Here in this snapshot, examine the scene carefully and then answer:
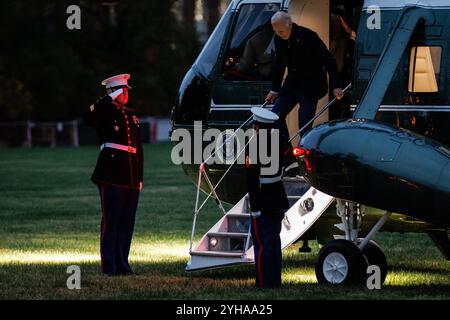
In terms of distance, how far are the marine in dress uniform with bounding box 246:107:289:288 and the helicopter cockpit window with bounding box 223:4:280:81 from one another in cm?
218

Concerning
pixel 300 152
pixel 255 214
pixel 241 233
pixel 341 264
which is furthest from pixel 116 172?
pixel 341 264

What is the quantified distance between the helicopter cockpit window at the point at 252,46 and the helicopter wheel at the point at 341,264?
2.53m

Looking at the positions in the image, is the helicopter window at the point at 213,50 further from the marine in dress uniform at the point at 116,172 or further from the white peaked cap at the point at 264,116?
the white peaked cap at the point at 264,116

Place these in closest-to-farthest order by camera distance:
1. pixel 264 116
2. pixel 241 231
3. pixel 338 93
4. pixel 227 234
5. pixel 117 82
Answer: pixel 264 116 → pixel 338 93 → pixel 227 234 → pixel 117 82 → pixel 241 231

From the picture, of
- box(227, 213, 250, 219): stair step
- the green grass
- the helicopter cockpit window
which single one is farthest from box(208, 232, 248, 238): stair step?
the helicopter cockpit window

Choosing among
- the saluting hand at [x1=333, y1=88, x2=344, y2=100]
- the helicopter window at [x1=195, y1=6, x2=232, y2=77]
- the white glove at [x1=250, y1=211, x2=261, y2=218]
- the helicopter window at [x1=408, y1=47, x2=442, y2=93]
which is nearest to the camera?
the white glove at [x1=250, y1=211, x2=261, y2=218]

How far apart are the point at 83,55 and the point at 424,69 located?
63.5 meters

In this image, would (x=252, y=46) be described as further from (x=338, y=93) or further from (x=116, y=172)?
(x=116, y=172)

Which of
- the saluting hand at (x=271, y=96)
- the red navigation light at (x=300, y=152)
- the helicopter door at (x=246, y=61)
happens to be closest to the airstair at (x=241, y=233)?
the red navigation light at (x=300, y=152)

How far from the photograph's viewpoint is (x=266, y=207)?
469 inches

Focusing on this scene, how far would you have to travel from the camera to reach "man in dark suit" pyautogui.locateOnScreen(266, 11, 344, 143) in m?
13.0

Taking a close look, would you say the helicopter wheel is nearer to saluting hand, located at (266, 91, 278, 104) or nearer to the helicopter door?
saluting hand, located at (266, 91, 278, 104)

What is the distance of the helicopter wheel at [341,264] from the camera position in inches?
478

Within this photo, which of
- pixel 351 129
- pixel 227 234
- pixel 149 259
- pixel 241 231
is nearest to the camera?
pixel 351 129
